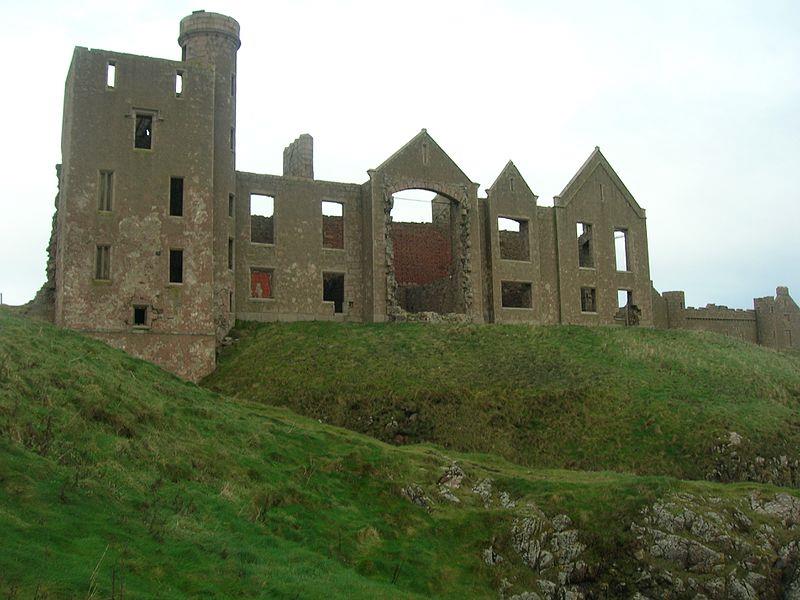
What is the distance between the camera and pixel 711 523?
19453 millimetres

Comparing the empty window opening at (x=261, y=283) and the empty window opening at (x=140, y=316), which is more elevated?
the empty window opening at (x=261, y=283)

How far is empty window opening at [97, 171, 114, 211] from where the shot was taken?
35541mm

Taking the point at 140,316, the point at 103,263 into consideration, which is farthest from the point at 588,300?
the point at 103,263

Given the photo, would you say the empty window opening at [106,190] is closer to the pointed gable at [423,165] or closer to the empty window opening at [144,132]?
the empty window opening at [144,132]

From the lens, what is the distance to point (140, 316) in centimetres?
3562

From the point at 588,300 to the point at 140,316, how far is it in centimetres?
2838

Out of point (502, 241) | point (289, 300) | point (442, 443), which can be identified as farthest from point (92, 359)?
point (502, 241)

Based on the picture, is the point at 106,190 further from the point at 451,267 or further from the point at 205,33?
the point at 451,267

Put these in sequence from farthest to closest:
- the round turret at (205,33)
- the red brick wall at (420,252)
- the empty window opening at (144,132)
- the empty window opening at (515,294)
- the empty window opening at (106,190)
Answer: the red brick wall at (420,252) → the empty window opening at (515,294) → the round turret at (205,33) → the empty window opening at (144,132) → the empty window opening at (106,190)

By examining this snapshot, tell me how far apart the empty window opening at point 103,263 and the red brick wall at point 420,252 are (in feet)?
75.3

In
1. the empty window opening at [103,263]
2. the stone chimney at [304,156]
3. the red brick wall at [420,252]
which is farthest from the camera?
the red brick wall at [420,252]

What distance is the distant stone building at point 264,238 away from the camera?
35.4 m

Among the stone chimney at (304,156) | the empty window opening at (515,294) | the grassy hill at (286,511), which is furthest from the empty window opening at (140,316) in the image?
the empty window opening at (515,294)

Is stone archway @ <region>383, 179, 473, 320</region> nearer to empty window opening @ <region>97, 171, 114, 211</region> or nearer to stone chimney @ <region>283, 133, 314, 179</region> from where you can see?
stone chimney @ <region>283, 133, 314, 179</region>
